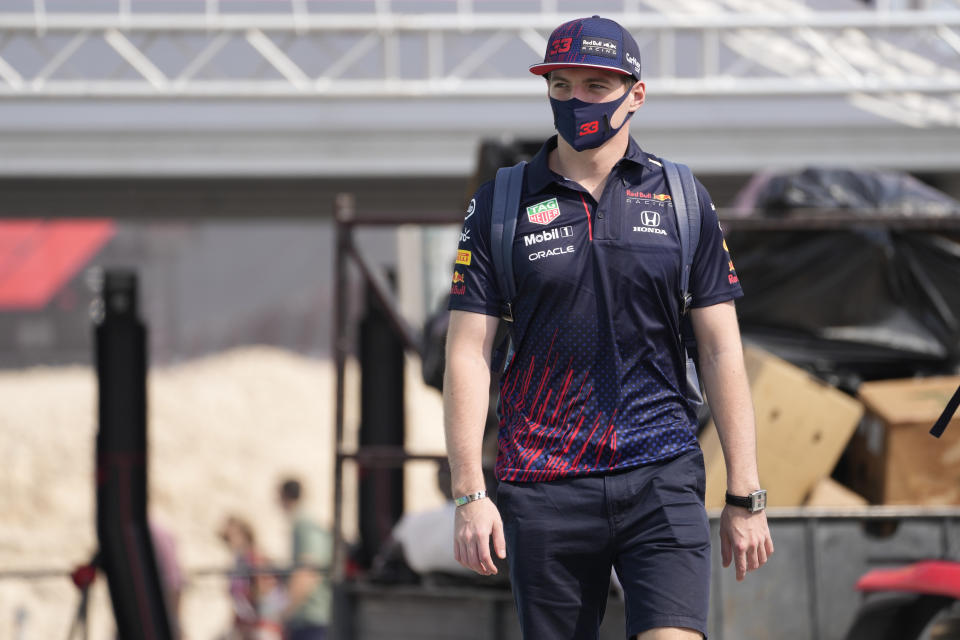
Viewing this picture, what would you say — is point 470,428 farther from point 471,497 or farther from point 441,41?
point 441,41

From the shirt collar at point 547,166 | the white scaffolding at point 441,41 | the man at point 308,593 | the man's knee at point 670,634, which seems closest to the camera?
the man's knee at point 670,634

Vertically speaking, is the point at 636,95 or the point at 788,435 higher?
the point at 636,95

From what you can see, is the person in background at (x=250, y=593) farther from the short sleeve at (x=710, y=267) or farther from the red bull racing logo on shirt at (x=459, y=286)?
the short sleeve at (x=710, y=267)

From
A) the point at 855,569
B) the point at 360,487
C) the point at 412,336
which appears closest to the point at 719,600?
the point at 855,569

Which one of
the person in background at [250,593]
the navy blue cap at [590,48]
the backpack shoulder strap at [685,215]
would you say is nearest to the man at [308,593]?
the person in background at [250,593]

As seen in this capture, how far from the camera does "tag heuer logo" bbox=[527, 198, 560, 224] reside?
2875 millimetres

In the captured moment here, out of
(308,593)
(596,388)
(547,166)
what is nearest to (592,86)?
(547,166)

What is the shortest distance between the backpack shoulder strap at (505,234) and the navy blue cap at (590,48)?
0.85ft

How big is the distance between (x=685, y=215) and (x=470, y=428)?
2.11 feet

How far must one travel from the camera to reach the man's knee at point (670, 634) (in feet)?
8.84

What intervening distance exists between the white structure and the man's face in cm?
903

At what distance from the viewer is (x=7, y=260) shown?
130ft

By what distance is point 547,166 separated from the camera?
299 cm

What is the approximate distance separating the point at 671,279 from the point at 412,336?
494 cm
